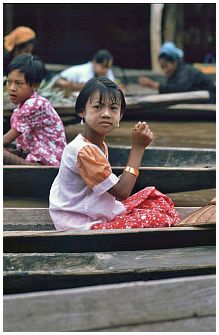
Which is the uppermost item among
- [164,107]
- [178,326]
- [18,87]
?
[18,87]

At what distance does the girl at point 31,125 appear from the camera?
188 inches

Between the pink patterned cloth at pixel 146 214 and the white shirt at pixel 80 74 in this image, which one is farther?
the white shirt at pixel 80 74

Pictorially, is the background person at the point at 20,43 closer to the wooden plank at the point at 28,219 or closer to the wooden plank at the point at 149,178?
the wooden plank at the point at 149,178

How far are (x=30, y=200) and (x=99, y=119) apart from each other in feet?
6.55

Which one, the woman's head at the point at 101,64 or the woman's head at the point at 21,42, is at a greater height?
the woman's head at the point at 21,42

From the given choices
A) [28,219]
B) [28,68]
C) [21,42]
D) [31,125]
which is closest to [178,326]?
[28,219]

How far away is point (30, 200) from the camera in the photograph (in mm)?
5293

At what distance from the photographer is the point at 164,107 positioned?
27.5 feet

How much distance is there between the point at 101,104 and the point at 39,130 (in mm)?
1646

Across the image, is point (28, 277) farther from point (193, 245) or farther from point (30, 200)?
point (30, 200)

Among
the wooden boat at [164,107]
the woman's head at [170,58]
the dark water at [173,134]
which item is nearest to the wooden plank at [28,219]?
the wooden boat at [164,107]

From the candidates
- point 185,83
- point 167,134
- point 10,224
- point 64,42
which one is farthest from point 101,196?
point 64,42

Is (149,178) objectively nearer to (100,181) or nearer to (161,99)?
(100,181)

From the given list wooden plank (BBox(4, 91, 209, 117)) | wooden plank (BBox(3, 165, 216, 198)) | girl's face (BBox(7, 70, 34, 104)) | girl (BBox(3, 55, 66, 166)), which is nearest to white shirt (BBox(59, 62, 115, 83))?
wooden plank (BBox(4, 91, 209, 117))
